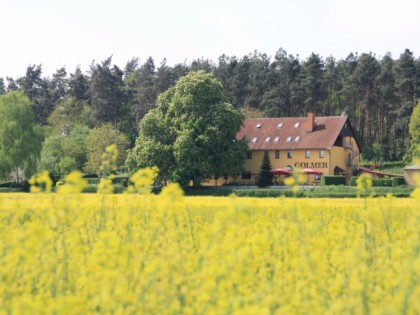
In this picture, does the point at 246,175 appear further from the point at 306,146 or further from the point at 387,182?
the point at 387,182

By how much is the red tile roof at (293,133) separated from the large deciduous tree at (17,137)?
19541mm

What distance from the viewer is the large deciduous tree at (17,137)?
56938 millimetres

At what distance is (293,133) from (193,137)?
14908mm

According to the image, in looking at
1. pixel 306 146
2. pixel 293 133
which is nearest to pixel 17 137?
pixel 293 133

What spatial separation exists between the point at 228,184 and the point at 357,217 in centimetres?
4460

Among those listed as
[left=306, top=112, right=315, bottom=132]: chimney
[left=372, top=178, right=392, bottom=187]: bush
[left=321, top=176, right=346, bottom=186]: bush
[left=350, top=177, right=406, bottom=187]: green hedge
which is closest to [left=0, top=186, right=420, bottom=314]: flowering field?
[left=350, top=177, right=406, bottom=187]: green hedge

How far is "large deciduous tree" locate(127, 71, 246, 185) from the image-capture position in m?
51.6

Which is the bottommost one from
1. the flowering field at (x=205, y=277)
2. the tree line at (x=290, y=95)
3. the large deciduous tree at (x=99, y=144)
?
the flowering field at (x=205, y=277)

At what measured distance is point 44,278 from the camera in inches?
327

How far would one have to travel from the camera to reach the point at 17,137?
57.7 m

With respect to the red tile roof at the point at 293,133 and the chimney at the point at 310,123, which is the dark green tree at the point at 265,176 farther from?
the chimney at the point at 310,123

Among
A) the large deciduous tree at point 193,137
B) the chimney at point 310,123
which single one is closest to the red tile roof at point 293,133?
the chimney at point 310,123

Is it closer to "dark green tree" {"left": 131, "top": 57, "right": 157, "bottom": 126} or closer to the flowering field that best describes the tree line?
"dark green tree" {"left": 131, "top": 57, "right": 157, "bottom": 126}

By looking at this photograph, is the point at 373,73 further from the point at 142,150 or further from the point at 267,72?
the point at 142,150
